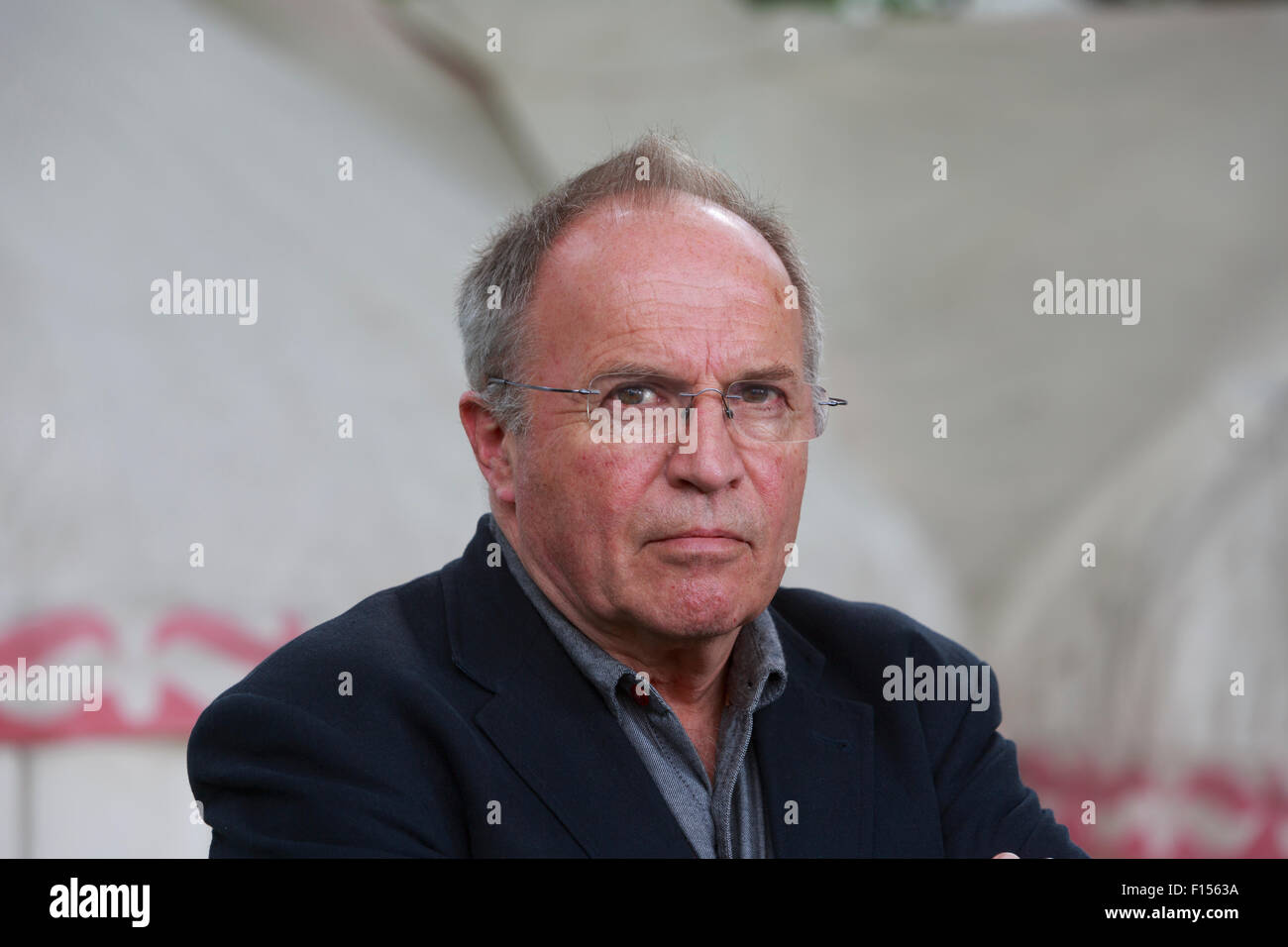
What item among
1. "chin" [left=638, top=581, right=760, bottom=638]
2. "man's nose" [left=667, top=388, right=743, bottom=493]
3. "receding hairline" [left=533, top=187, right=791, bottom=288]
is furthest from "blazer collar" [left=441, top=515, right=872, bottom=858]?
"receding hairline" [left=533, top=187, right=791, bottom=288]

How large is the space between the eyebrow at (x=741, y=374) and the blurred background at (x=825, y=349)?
1.07 m

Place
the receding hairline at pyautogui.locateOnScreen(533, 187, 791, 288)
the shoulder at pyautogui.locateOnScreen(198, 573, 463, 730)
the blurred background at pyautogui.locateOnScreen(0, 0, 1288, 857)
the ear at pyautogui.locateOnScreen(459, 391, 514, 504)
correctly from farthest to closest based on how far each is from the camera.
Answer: the blurred background at pyautogui.locateOnScreen(0, 0, 1288, 857)
the ear at pyautogui.locateOnScreen(459, 391, 514, 504)
the receding hairline at pyautogui.locateOnScreen(533, 187, 791, 288)
the shoulder at pyautogui.locateOnScreen(198, 573, 463, 730)

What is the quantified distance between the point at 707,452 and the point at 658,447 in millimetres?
49

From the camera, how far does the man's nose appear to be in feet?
4.44

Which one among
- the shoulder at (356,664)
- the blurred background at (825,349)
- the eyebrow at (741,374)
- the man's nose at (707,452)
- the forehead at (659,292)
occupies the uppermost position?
the blurred background at (825,349)

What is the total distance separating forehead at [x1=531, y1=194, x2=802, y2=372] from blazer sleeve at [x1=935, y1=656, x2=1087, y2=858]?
0.47 metres

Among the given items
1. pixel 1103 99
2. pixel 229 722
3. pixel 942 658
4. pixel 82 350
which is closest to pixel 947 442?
pixel 1103 99

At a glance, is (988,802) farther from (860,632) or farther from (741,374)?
(741,374)

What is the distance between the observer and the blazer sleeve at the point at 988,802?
1.51 meters

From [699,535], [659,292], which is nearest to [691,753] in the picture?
[699,535]

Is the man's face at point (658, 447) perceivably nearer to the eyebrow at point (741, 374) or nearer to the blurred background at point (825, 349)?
the eyebrow at point (741, 374)

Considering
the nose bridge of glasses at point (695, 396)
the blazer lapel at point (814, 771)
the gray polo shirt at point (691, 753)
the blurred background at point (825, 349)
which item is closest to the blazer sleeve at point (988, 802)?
the blazer lapel at point (814, 771)

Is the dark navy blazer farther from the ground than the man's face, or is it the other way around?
the man's face

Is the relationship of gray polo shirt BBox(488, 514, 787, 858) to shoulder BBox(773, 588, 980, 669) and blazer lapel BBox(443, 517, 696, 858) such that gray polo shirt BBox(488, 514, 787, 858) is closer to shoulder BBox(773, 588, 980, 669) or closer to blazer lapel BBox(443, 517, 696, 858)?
blazer lapel BBox(443, 517, 696, 858)
